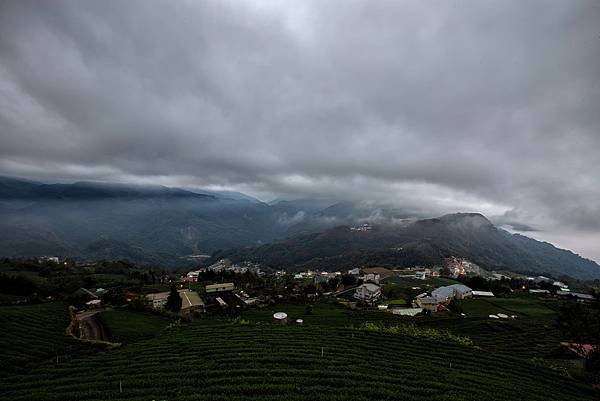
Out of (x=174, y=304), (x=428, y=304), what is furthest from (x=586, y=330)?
(x=174, y=304)

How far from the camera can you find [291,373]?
20.6 meters

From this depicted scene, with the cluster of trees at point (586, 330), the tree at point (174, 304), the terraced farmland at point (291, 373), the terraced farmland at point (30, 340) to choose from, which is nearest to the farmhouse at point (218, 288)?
the tree at point (174, 304)

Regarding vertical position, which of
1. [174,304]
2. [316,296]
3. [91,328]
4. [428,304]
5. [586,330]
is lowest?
[316,296]

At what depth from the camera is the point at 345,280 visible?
121250 mm

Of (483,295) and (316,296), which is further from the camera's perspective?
(483,295)

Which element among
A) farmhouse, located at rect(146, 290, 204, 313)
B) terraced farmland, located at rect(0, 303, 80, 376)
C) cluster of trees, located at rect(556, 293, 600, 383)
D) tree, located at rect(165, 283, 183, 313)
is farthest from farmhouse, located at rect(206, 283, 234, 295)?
cluster of trees, located at rect(556, 293, 600, 383)

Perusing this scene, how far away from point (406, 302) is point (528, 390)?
66.1 metres

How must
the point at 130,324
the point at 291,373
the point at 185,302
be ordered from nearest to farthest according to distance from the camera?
1. the point at 291,373
2. the point at 130,324
3. the point at 185,302

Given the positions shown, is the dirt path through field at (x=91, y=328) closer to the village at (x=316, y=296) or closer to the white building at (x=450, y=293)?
the village at (x=316, y=296)

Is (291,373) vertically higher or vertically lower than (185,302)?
higher

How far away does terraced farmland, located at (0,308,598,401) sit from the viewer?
17.8 metres

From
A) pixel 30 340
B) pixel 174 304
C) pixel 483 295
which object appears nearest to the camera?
pixel 30 340

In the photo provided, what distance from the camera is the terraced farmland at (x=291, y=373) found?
17.8 m

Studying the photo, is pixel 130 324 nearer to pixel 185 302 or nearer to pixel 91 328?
pixel 91 328
